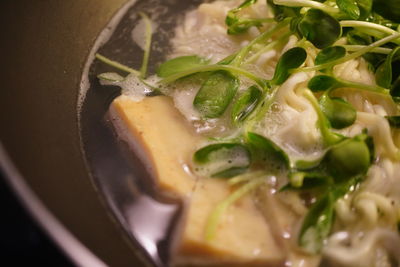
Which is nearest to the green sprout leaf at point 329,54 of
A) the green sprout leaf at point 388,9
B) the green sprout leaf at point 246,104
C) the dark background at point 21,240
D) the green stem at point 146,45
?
the green sprout leaf at point 246,104

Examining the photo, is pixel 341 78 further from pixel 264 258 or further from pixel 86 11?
pixel 86 11

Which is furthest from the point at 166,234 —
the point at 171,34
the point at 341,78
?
the point at 171,34

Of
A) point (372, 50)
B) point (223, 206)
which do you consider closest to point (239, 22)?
point (372, 50)

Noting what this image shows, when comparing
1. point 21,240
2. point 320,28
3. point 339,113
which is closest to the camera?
point 21,240

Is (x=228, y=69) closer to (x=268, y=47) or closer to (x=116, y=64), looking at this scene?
(x=268, y=47)

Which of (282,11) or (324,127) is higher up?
(282,11)

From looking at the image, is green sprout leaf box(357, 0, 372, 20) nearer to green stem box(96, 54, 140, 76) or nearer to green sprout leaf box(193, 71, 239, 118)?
green sprout leaf box(193, 71, 239, 118)

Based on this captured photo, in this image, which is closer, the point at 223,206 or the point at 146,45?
the point at 223,206
